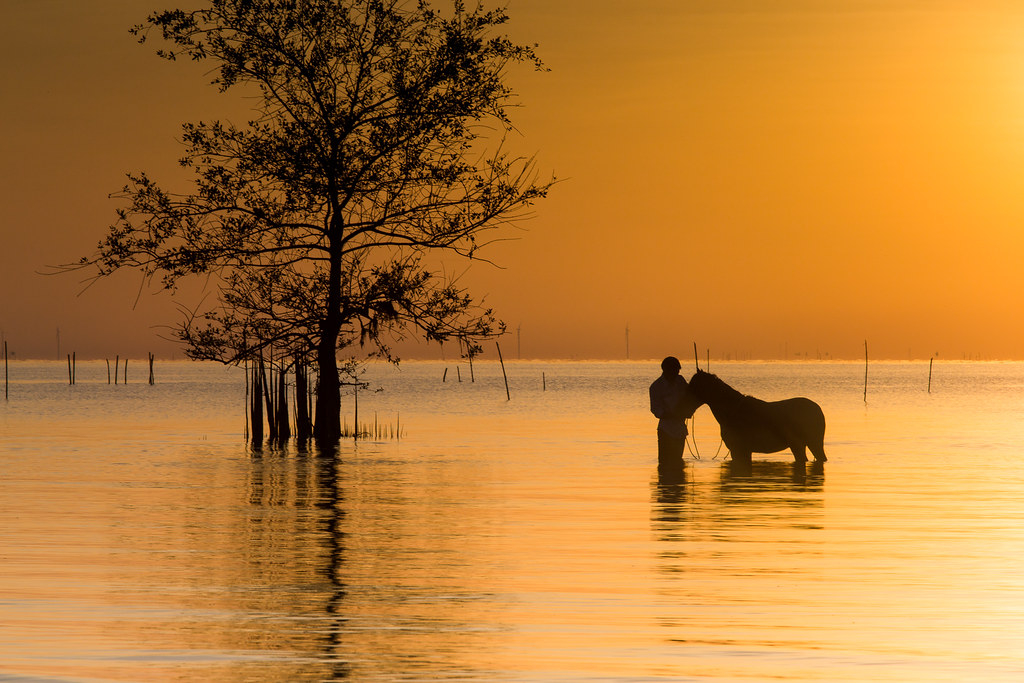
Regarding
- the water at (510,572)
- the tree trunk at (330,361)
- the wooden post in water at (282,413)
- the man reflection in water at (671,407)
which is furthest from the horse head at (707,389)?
the wooden post in water at (282,413)

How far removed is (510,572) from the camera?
12.5 metres

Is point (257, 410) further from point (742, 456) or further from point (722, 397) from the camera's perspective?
point (722, 397)

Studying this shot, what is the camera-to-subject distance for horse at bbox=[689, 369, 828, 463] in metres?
24.3

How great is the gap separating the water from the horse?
0.66 m

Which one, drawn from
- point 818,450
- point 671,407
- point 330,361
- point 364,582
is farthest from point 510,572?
point 330,361

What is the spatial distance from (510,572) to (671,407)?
1050cm

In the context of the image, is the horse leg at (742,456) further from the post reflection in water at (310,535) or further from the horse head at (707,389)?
the post reflection in water at (310,535)

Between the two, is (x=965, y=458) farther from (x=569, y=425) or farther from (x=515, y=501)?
(x=569, y=425)

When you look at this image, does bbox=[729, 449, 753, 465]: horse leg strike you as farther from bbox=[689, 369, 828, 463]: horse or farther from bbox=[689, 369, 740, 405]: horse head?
bbox=[689, 369, 740, 405]: horse head

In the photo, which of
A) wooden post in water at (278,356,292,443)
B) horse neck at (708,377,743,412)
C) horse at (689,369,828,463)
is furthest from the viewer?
wooden post in water at (278,356,292,443)

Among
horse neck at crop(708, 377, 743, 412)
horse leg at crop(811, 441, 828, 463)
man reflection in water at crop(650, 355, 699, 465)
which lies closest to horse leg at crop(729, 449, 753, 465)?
horse neck at crop(708, 377, 743, 412)

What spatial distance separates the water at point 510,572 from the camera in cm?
875

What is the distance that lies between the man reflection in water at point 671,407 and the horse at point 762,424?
1.02m

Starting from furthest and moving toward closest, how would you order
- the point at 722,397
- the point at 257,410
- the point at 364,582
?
the point at 257,410, the point at 722,397, the point at 364,582
